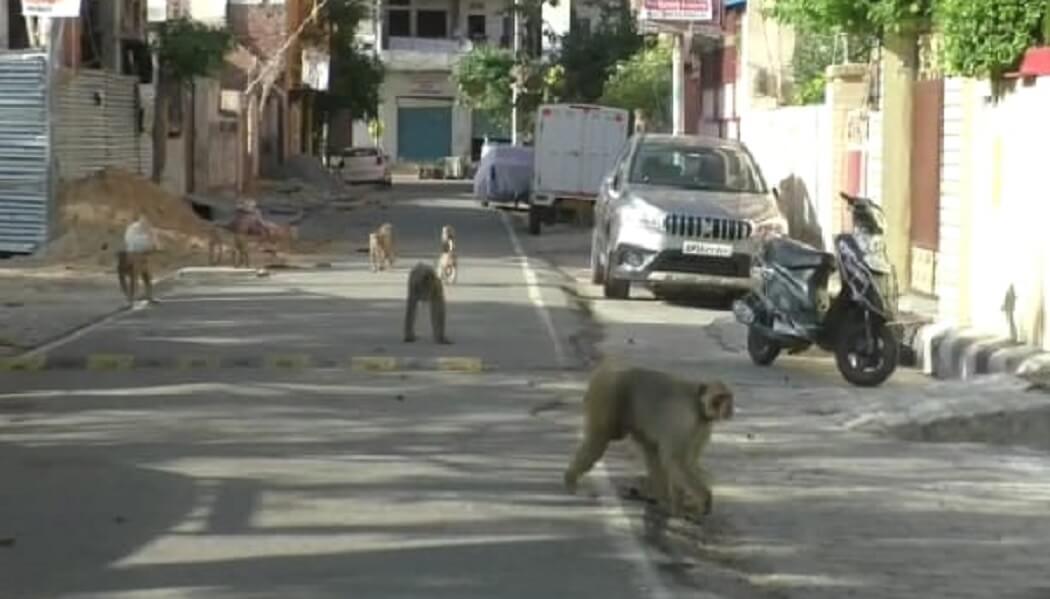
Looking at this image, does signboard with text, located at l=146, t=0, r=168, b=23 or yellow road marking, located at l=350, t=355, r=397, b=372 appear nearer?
yellow road marking, located at l=350, t=355, r=397, b=372

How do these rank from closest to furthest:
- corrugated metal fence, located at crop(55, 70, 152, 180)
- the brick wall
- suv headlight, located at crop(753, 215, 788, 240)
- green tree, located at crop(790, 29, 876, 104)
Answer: suv headlight, located at crop(753, 215, 788, 240) → green tree, located at crop(790, 29, 876, 104) → corrugated metal fence, located at crop(55, 70, 152, 180) → the brick wall

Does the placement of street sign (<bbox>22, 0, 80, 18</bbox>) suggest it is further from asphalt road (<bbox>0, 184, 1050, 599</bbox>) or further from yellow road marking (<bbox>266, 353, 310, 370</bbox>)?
yellow road marking (<bbox>266, 353, 310, 370</bbox>)

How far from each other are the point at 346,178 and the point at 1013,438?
57046 mm

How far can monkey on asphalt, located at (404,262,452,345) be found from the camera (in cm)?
1809

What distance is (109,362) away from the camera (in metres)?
16.5

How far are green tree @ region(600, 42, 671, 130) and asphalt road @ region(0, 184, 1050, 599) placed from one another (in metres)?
31.6

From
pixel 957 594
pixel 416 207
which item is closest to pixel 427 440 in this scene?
pixel 957 594

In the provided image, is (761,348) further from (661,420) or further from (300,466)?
(661,420)

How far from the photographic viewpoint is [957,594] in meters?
8.66

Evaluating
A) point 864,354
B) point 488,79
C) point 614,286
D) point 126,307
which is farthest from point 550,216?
point 488,79

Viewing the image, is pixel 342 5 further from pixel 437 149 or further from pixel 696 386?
pixel 696 386

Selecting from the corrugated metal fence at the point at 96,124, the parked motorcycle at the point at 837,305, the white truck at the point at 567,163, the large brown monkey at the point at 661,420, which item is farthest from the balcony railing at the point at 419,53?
the large brown monkey at the point at 661,420

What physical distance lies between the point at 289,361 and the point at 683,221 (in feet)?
25.5

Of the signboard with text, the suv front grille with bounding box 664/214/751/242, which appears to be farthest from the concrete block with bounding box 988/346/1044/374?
the signboard with text
